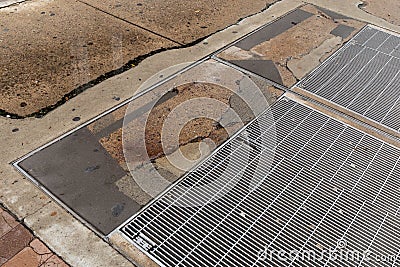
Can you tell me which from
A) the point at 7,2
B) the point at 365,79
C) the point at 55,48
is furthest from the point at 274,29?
the point at 7,2

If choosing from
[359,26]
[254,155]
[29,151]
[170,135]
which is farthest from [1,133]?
[359,26]

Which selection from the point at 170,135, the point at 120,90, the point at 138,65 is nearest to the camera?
the point at 170,135

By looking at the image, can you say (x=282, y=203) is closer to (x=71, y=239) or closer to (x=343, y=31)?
(x=71, y=239)

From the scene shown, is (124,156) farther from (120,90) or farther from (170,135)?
(120,90)

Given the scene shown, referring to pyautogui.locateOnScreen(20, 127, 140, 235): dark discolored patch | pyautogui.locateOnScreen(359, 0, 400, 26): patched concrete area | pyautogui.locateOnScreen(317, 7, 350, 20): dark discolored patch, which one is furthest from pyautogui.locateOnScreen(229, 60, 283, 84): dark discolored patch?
pyautogui.locateOnScreen(359, 0, 400, 26): patched concrete area

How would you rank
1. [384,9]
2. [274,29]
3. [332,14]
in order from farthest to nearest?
[384,9]
[332,14]
[274,29]

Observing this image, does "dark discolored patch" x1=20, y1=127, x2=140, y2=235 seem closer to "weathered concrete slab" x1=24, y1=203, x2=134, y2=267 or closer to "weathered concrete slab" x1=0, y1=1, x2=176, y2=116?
"weathered concrete slab" x1=24, y1=203, x2=134, y2=267

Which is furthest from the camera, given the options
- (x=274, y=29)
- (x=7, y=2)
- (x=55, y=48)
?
(x=7, y=2)
